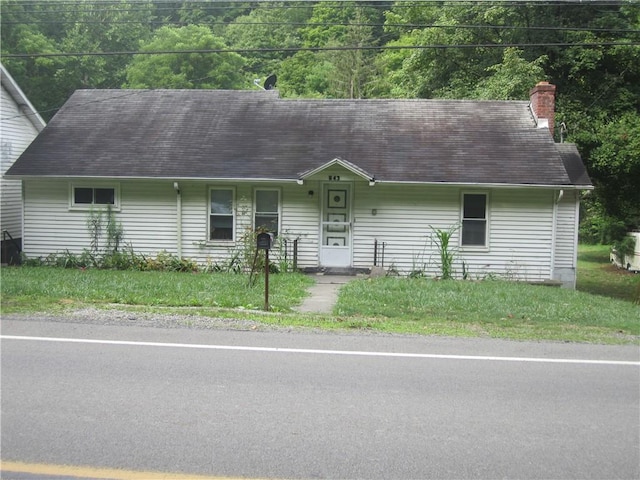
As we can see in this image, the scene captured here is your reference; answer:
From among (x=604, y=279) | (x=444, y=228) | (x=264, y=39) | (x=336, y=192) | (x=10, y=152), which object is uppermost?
(x=264, y=39)

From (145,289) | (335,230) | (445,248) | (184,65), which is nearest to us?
(145,289)

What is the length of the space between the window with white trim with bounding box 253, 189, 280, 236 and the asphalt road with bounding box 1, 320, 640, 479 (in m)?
9.50

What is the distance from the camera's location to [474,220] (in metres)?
17.5

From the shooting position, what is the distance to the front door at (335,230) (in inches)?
696

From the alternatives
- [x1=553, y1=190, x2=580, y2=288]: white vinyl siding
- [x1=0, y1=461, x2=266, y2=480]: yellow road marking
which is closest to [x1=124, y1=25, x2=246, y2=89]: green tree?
[x1=553, y1=190, x2=580, y2=288]: white vinyl siding

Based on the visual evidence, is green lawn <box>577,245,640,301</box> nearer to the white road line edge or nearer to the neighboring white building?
the white road line edge

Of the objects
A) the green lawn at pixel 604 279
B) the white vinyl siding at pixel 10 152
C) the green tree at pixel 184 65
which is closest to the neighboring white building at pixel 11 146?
the white vinyl siding at pixel 10 152

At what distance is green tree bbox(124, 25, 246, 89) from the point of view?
40.8 metres

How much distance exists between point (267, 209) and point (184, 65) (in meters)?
27.5

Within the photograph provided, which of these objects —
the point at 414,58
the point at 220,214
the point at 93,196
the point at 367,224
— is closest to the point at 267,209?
the point at 220,214

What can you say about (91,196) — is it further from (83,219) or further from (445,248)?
(445,248)

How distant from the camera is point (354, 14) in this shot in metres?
49.8

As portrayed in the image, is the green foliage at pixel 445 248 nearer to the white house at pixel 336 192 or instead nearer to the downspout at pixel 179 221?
the white house at pixel 336 192

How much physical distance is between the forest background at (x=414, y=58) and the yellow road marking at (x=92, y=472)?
1252 centimetres
